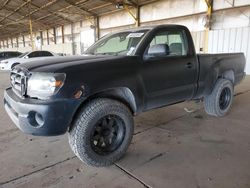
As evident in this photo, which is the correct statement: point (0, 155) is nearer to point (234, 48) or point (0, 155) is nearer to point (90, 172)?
point (90, 172)

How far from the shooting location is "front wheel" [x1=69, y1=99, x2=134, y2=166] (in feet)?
7.59

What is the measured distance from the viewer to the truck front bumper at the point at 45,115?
6.89 ft

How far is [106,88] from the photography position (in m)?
2.42

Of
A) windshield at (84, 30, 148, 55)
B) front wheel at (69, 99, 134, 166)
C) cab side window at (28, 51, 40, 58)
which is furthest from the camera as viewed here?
cab side window at (28, 51, 40, 58)

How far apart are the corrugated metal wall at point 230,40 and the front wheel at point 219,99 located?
690 centimetres

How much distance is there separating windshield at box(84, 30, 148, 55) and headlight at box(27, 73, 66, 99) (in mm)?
1061

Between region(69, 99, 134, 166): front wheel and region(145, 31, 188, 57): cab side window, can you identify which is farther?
region(145, 31, 188, 57): cab side window

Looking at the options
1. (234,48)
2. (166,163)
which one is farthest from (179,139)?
→ (234,48)

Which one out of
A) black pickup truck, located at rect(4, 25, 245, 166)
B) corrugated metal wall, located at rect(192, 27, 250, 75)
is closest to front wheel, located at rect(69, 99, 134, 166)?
black pickup truck, located at rect(4, 25, 245, 166)

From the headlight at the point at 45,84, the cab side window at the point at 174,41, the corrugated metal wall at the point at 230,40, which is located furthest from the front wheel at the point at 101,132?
the corrugated metal wall at the point at 230,40

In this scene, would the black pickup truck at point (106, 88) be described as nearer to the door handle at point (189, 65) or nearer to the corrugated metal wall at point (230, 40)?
the door handle at point (189, 65)

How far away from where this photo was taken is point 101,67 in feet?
7.88

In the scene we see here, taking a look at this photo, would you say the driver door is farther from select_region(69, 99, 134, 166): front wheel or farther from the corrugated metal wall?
the corrugated metal wall

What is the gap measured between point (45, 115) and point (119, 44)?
172 cm
